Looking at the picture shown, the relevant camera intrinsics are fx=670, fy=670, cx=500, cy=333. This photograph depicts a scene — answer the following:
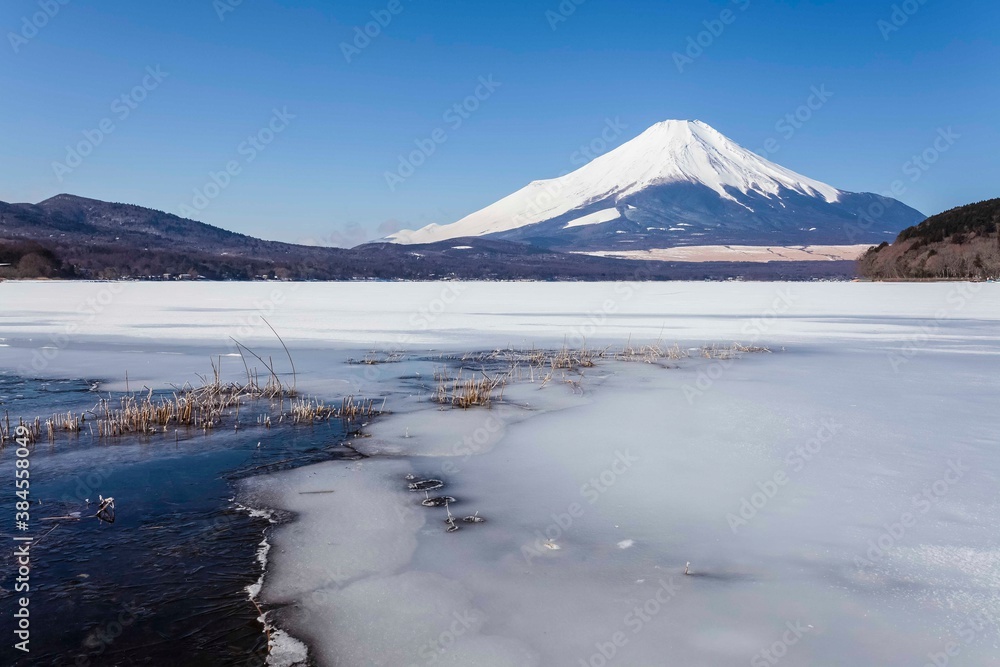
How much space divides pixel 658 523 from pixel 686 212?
552ft

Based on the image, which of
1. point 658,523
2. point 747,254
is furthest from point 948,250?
point 747,254

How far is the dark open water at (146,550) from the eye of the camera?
100 inches

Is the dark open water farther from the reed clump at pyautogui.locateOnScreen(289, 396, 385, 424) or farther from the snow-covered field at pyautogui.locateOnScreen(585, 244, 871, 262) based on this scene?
the snow-covered field at pyautogui.locateOnScreen(585, 244, 871, 262)

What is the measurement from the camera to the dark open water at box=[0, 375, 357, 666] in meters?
2.55

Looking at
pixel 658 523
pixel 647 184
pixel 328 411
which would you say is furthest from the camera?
pixel 647 184

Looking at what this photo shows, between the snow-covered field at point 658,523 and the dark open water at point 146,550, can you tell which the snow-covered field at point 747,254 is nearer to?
the snow-covered field at point 658,523

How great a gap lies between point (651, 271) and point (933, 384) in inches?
2838

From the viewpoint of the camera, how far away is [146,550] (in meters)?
3.36

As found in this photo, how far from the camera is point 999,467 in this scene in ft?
14.4

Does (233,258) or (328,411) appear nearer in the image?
(328,411)

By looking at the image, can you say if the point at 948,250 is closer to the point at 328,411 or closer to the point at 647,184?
the point at 328,411

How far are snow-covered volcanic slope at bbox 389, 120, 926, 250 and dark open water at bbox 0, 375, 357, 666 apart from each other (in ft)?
397

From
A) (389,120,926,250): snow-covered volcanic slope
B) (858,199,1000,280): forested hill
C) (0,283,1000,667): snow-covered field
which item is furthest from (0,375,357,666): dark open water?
(389,120,926,250): snow-covered volcanic slope

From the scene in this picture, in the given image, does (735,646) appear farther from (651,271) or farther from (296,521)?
(651,271)
